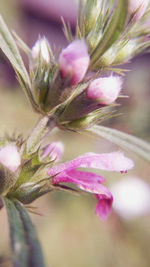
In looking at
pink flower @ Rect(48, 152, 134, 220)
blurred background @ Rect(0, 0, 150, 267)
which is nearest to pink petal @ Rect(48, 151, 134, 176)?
pink flower @ Rect(48, 152, 134, 220)

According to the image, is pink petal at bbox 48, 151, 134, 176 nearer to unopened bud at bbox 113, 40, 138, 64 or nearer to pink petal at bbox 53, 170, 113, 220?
pink petal at bbox 53, 170, 113, 220

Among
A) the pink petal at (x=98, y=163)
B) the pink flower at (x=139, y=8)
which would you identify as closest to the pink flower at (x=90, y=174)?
the pink petal at (x=98, y=163)

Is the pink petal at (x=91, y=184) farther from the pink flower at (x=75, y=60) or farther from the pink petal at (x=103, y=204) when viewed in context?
the pink flower at (x=75, y=60)

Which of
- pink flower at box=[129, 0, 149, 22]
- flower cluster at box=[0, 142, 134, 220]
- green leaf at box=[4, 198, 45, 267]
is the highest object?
pink flower at box=[129, 0, 149, 22]

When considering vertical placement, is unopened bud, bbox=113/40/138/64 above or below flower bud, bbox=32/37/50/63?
below

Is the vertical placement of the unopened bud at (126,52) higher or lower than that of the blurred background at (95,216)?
higher

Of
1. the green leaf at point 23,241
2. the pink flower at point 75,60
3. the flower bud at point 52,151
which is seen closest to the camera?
the green leaf at point 23,241
